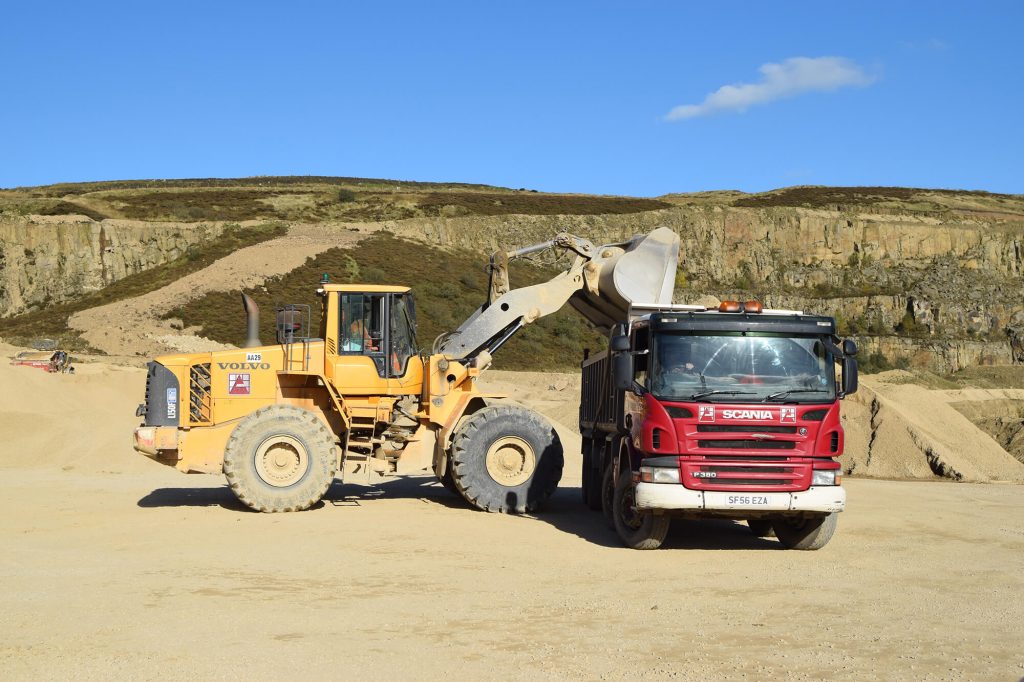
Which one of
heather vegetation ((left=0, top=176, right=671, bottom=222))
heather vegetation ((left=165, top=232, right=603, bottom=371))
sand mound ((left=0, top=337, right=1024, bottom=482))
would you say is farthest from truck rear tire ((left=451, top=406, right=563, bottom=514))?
heather vegetation ((left=0, top=176, right=671, bottom=222))

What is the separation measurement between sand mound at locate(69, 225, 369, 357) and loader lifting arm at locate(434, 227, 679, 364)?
1126 inches

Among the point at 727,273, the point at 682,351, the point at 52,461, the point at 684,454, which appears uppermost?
the point at 727,273

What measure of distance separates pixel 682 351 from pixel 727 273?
65695 millimetres

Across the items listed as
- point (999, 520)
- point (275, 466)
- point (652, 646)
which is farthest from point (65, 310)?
point (652, 646)

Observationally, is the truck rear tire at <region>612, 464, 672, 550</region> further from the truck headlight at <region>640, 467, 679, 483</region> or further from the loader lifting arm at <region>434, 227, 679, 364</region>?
the loader lifting arm at <region>434, 227, 679, 364</region>

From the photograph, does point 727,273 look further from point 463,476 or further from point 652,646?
point 652,646

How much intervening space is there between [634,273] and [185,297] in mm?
38218

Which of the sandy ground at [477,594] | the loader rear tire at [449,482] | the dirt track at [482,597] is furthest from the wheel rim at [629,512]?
the loader rear tire at [449,482]

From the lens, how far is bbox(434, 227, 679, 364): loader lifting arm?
15266mm

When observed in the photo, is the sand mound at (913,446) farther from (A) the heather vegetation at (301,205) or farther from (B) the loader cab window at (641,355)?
(A) the heather vegetation at (301,205)

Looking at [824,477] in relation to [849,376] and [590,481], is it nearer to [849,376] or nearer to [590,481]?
[849,376]

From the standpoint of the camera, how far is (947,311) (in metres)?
68.2

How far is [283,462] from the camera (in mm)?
13984

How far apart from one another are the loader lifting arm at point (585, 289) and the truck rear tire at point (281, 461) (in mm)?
2448
